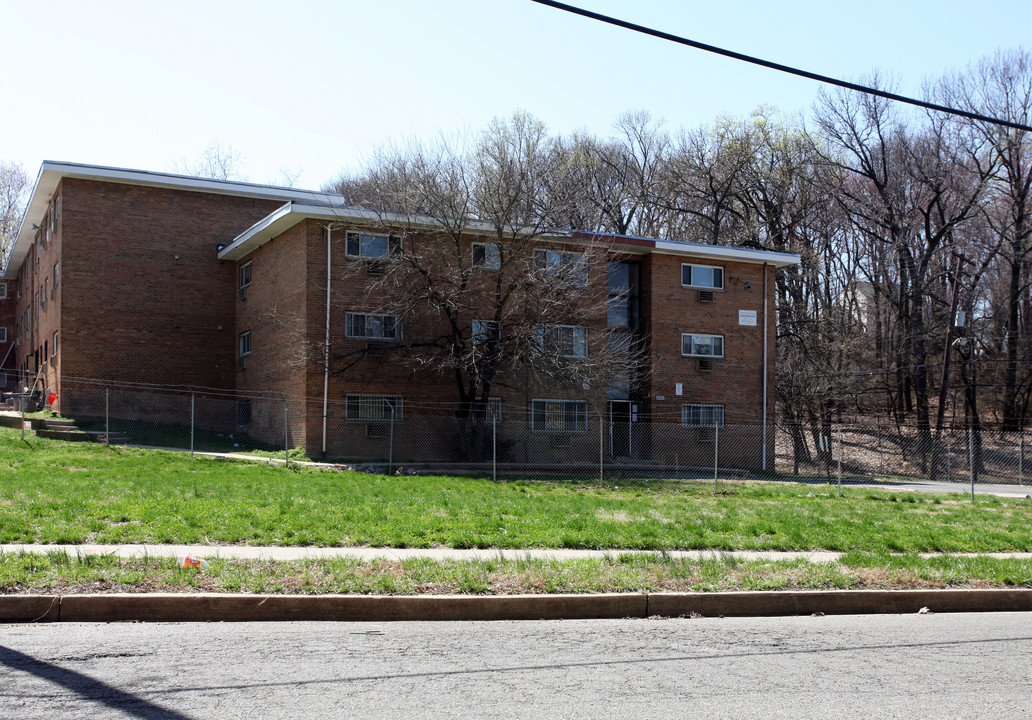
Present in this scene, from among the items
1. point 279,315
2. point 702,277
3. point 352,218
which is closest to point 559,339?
point 352,218

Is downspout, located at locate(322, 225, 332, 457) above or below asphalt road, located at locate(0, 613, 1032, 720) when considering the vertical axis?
above

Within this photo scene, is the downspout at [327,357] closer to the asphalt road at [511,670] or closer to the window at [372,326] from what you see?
the window at [372,326]

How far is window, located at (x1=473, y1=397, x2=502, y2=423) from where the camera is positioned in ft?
89.9

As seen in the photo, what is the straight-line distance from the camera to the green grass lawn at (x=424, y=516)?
10.5 meters

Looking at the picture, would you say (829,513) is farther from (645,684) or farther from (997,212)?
(997,212)

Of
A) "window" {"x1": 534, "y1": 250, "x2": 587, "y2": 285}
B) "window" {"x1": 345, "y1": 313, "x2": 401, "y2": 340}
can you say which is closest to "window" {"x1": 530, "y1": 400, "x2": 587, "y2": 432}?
"window" {"x1": 534, "y1": 250, "x2": 587, "y2": 285}

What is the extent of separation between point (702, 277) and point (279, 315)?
14.8 metres

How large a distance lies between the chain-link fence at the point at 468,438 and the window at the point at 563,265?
4.47 metres

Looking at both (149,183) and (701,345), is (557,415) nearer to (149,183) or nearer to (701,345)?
(701,345)

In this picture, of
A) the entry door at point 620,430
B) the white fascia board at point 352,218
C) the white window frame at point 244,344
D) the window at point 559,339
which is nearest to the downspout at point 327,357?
the white fascia board at point 352,218

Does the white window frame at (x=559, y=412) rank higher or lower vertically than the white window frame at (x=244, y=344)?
lower

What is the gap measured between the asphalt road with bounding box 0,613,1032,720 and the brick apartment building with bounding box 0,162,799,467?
790 inches

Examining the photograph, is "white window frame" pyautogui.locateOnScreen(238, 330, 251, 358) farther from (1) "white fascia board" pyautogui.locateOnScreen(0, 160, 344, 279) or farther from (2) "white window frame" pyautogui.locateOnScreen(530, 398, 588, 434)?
(2) "white window frame" pyautogui.locateOnScreen(530, 398, 588, 434)

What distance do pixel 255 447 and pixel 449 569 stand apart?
807 inches
